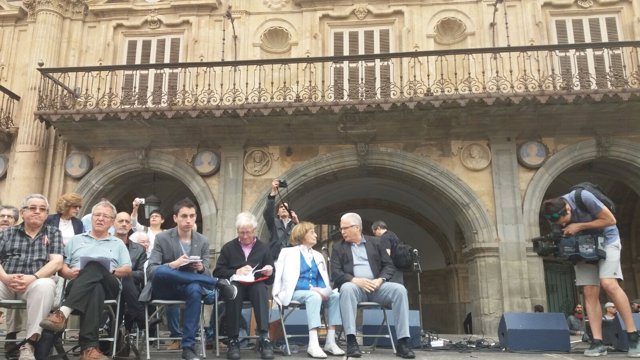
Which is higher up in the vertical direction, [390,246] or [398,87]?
[398,87]

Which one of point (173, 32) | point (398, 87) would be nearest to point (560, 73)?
point (398, 87)

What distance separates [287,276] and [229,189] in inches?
254

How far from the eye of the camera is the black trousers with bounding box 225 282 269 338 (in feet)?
19.0

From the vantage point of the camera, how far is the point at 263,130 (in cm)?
1237

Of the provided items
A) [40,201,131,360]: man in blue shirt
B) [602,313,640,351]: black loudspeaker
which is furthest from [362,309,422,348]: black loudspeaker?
[40,201,131,360]: man in blue shirt

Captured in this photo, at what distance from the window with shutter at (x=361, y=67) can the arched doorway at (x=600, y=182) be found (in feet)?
12.8

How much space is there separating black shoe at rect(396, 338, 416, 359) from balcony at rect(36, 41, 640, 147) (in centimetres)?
611

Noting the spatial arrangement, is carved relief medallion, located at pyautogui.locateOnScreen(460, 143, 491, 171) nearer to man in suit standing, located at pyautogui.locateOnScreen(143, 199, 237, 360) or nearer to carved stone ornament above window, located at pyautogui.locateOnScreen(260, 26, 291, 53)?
carved stone ornament above window, located at pyautogui.locateOnScreen(260, 26, 291, 53)

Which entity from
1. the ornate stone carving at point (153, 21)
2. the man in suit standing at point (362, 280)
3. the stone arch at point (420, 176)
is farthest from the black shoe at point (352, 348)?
the ornate stone carving at point (153, 21)

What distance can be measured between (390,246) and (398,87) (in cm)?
602

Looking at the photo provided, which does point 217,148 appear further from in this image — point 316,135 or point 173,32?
point 173,32

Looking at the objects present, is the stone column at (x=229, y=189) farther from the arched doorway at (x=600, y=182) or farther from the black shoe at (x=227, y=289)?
the black shoe at (x=227, y=289)

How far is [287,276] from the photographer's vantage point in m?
6.24

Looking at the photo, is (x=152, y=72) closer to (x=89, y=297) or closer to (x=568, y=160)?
(x=89, y=297)
